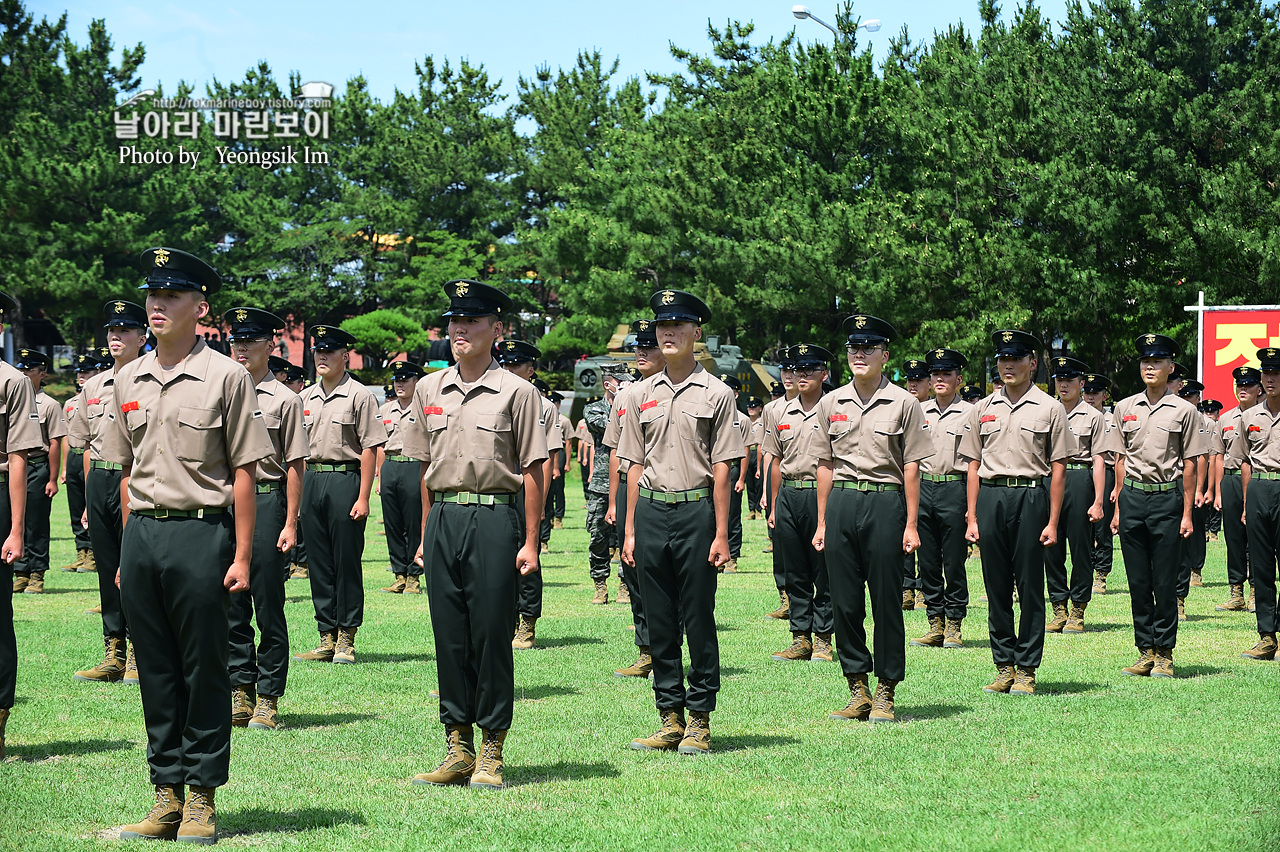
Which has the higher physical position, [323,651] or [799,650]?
[323,651]

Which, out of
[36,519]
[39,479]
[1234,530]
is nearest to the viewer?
[39,479]

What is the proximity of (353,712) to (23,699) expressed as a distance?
2308 millimetres

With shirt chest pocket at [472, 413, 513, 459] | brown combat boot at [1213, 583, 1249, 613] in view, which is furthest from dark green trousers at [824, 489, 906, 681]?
brown combat boot at [1213, 583, 1249, 613]

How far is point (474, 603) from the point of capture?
6875mm

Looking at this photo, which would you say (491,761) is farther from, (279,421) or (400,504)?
(400,504)

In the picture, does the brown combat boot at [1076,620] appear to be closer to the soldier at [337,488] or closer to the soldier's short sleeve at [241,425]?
the soldier at [337,488]

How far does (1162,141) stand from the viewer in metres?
29.6

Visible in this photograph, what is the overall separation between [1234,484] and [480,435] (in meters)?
11.3

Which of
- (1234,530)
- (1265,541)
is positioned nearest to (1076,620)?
(1265,541)

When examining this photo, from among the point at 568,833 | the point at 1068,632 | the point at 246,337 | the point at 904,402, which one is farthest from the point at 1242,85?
the point at 568,833

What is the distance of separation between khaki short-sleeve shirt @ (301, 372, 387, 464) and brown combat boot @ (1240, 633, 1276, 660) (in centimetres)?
747

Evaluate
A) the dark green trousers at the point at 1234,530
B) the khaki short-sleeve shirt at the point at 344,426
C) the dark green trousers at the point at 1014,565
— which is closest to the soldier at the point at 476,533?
the khaki short-sleeve shirt at the point at 344,426

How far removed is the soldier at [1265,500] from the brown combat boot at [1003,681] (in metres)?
2.92

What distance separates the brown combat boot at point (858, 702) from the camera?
8719 mm
